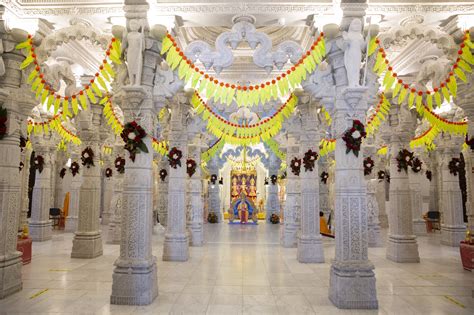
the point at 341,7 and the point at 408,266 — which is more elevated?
the point at 341,7

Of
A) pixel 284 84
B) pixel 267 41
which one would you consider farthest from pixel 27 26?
pixel 284 84

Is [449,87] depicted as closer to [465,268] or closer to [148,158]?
[465,268]

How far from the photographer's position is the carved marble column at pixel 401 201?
9055 millimetres

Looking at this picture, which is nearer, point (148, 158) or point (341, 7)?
point (341, 7)

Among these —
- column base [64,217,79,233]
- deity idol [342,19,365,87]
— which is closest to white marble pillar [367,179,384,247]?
deity idol [342,19,365,87]

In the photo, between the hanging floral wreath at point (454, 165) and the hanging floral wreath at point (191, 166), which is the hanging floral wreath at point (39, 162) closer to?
the hanging floral wreath at point (191, 166)

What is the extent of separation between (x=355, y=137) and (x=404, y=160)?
14.7 feet

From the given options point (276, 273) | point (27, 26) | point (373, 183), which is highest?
point (27, 26)

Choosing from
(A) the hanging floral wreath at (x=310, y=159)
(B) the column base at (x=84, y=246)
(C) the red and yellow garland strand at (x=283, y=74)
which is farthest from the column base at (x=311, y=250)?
(B) the column base at (x=84, y=246)

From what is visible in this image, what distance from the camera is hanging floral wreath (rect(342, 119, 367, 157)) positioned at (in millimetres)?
5500

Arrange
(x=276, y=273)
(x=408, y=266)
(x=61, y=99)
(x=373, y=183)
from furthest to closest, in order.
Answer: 1. (x=373, y=183)
2. (x=408, y=266)
3. (x=276, y=273)
4. (x=61, y=99)

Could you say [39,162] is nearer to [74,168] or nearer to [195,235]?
[74,168]

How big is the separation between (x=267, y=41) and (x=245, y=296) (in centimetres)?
442

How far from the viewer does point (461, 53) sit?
5.72 m
